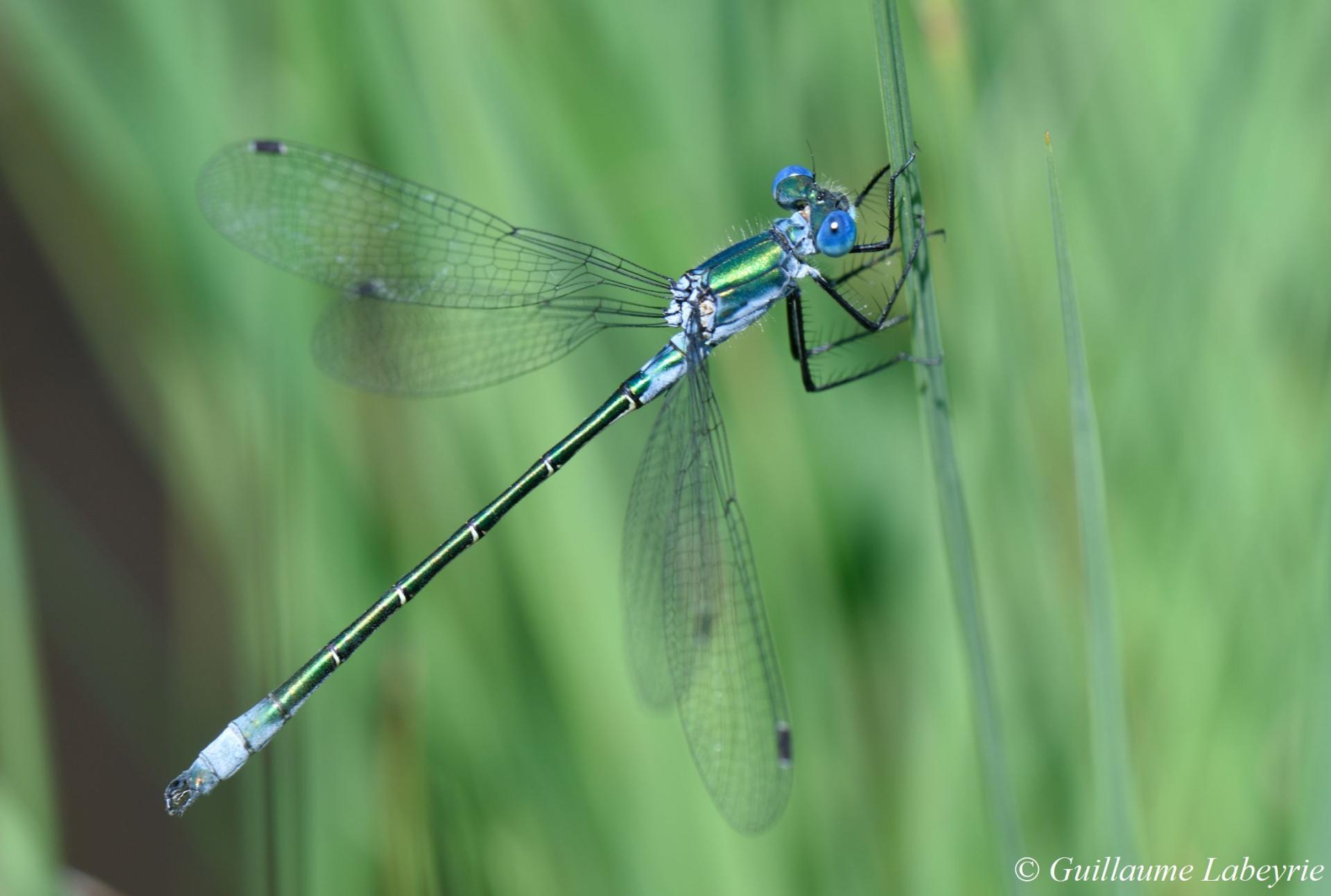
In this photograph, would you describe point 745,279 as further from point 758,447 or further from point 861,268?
point 758,447

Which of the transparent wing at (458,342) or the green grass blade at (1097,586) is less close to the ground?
the transparent wing at (458,342)

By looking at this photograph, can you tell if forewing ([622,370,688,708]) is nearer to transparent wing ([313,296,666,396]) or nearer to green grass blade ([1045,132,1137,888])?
transparent wing ([313,296,666,396])

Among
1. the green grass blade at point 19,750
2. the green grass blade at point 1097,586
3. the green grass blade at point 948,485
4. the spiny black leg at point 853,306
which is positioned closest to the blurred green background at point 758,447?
the green grass blade at point 19,750

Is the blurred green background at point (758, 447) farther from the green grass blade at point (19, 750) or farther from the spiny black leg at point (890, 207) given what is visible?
the spiny black leg at point (890, 207)

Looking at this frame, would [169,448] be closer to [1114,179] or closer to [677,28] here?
[677,28]

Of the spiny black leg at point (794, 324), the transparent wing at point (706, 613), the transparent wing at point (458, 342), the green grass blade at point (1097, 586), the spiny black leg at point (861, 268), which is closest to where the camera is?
the green grass blade at point (1097, 586)
